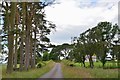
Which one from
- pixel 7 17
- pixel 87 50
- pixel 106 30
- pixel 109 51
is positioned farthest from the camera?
pixel 106 30

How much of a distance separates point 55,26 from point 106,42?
49955 millimetres

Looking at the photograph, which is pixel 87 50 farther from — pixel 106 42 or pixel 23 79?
pixel 23 79

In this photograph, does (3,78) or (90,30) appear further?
(90,30)

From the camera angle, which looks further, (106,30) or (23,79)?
(106,30)

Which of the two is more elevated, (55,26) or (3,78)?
(55,26)

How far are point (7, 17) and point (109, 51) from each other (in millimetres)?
61909

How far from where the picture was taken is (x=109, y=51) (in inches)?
3546

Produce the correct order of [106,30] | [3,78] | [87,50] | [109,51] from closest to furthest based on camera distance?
[3,78], [87,50], [109,51], [106,30]

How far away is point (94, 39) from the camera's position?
8675cm

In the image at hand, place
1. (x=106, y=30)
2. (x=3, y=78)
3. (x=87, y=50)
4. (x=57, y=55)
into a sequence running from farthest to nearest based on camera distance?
(x=57, y=55) < (x=106, y=30) < (x=87, y=50) < (x=3, y=78)

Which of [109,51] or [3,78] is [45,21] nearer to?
[3,78]

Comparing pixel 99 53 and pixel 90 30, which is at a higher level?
pixel 90 30

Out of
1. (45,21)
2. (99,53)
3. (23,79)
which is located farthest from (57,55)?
(23,79)

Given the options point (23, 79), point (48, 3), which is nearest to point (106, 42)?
point (48, 3)
